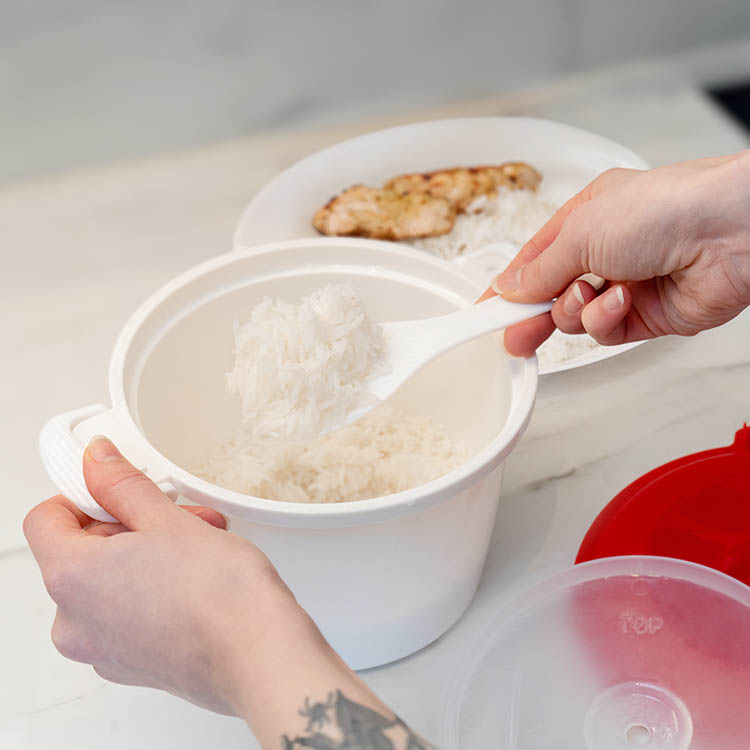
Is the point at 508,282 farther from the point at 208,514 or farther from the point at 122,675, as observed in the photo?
the point at 122,675

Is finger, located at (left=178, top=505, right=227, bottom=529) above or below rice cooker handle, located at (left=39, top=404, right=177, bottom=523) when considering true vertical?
below

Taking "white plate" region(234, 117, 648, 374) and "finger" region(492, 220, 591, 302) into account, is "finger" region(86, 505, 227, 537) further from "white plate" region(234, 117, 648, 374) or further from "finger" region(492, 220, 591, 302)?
"white plate" region(234, 117, 648, 374)

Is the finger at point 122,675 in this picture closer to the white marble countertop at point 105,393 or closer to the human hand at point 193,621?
the human hand at point 193,621

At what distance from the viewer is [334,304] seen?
2.80 feet

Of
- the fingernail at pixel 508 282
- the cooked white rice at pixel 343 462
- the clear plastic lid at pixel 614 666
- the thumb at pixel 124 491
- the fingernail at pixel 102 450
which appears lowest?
the clear plastic lid at pixel 614 666

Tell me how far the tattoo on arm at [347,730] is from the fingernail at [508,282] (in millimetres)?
445

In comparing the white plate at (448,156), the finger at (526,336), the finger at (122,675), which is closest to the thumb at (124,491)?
the finger at (122,675)

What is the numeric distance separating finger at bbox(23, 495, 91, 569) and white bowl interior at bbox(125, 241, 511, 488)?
16 cm

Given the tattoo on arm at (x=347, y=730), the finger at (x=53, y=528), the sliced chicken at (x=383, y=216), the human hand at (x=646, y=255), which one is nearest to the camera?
the tattoo on arm at (x=347, y=730)

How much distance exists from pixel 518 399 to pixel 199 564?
1.08 ft

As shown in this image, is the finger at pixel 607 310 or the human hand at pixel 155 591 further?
the finger at pixel 607 310

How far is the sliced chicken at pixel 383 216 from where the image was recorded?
1253 mm

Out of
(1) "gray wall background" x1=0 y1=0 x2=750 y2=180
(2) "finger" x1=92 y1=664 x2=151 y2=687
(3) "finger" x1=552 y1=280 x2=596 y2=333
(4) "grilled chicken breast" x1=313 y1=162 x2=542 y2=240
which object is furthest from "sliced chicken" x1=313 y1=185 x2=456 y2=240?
(2) "finger" x1=92 y1=664 x2=151 y2=687

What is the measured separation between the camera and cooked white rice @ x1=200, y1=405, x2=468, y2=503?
906 mm
